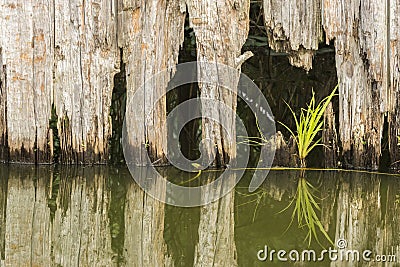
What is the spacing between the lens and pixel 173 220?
4.04m

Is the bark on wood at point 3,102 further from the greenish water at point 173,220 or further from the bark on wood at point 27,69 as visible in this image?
the greenish water at point 173,220

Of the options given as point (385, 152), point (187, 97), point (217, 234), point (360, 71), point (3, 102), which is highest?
point (360, 71)

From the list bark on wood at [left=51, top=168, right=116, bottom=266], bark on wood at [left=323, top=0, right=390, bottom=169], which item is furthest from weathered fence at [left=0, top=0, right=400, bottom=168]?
bark on wood at [left=51, top=168, right=116, bottom=266]

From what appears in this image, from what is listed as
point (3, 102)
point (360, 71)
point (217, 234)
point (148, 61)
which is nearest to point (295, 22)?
point (360, 71)

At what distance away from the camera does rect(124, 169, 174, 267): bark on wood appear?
3.39 meters

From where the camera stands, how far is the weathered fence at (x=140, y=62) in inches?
204

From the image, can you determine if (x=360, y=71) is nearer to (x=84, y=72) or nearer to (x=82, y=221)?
(x=84, y=72)

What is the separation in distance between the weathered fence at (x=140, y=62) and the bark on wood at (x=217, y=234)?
0.98 meters

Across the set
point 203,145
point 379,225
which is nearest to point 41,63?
point 203,145

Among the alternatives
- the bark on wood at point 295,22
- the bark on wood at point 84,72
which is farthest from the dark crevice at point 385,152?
the bark on wood at point 84,72

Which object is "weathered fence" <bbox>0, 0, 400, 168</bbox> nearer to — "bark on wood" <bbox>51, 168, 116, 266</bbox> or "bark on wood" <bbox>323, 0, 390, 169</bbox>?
"bark on wood" <bbox>323, 0, 390, 169</bbox>

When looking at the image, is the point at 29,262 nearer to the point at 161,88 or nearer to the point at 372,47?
the point at 161,88

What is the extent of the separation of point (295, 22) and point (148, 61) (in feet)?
3.27

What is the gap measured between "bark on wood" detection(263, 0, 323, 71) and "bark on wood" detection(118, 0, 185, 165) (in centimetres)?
60
